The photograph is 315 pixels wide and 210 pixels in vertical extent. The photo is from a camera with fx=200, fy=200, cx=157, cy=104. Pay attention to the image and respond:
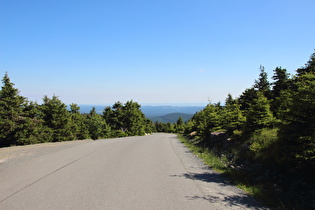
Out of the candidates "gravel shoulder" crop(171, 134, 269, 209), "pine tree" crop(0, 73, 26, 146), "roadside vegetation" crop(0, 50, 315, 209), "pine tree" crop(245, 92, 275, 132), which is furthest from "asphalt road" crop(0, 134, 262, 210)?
"pine tree" crop(0, 73, 26, 146)

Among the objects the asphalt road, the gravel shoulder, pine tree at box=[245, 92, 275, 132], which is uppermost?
pine tree at box=[245, 92, 275, 132]

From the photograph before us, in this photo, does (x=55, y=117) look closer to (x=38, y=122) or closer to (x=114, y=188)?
(x=38, y=122)

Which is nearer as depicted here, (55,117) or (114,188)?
(114,188)

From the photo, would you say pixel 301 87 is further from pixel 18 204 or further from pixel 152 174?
pixel 18 204

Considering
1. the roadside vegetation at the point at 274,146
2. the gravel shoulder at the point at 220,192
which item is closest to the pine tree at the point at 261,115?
the roadside vegetation at the point at 274,146

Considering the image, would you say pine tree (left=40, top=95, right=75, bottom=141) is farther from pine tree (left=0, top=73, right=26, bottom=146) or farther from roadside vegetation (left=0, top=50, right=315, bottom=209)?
roadside vegetation (left=0, top=50, right=315, bottom=209)

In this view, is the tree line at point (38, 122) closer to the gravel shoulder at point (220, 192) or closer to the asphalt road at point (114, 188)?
the asphalt road at point (114, 188)

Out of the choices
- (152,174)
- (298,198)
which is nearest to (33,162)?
(152,174)

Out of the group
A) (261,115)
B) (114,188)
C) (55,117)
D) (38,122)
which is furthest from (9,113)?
(261,115)

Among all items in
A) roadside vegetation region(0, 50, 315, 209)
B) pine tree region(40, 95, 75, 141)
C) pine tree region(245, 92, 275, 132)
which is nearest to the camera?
roadside vegetation region(0, 50, 315, 209)

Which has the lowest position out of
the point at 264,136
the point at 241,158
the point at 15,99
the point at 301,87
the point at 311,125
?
the point at 241,158

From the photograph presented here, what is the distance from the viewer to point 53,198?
4.82m

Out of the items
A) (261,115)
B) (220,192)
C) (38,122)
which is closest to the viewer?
(220,192)

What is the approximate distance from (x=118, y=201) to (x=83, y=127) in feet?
143
